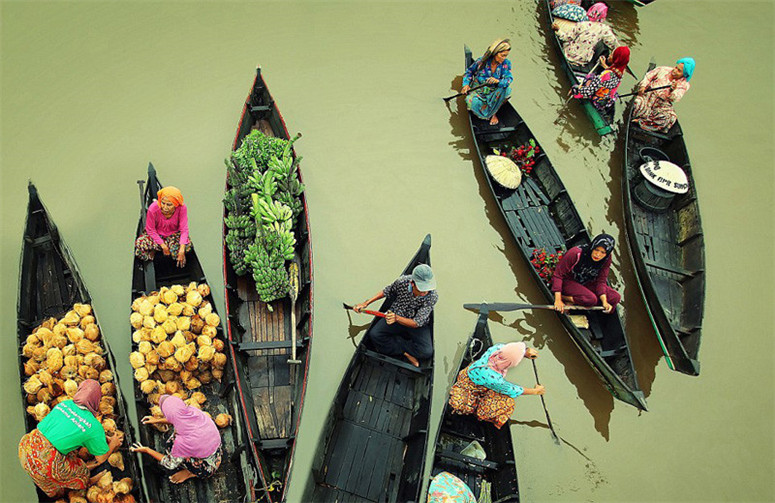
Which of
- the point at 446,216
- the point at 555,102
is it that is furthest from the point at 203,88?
the point at 555,102

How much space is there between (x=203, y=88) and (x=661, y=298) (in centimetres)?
809

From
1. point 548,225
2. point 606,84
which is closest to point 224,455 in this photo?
point 548,225

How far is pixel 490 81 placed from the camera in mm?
7500

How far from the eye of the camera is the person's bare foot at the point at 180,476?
4707 mm

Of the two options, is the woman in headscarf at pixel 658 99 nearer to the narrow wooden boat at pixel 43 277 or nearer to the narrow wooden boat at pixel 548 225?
the narrow wooden boat at pixel 548 225

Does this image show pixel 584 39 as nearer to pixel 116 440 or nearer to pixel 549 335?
pixel 549 335

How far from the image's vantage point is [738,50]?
10312 mm

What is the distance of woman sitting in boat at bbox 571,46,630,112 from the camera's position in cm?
790

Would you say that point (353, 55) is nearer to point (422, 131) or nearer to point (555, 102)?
point (422, 131)

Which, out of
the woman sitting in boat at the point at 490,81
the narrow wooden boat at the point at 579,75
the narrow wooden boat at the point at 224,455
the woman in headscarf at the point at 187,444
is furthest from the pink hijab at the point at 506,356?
the narrow wooden boat at the point at 579,75

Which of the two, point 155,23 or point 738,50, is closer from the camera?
point 155,23

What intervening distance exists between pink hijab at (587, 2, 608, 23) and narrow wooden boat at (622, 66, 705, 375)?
114 inches

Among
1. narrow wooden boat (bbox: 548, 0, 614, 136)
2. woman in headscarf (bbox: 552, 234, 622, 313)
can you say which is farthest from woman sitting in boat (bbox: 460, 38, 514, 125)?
woman in headscarf (bbox: 552, 234, 622, 313)

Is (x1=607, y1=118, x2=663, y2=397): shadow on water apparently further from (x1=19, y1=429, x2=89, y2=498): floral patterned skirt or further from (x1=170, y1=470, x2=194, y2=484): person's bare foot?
(x1=19, y1=429, x2=89, y2=498): floral patterned skirt
